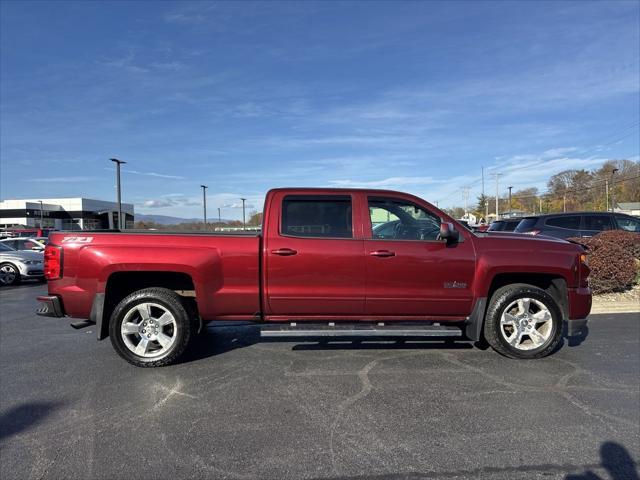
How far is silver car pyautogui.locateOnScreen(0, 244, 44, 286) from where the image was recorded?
13.1 metres

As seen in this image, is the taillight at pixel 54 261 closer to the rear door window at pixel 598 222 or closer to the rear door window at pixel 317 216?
the rear door window at pixel 317 216

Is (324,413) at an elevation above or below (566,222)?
below

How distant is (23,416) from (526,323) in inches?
198

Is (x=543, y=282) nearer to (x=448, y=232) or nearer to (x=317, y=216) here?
(x=448, y=232)

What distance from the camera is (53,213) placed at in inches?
3201

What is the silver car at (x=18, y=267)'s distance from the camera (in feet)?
42.9

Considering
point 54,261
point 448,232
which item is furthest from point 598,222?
point 54,261

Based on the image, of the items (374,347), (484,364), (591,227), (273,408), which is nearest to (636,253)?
(591,227)

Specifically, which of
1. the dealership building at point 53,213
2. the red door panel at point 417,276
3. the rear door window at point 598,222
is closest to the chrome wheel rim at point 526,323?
the red door panel at point 417,276

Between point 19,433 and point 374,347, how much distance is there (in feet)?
11.9

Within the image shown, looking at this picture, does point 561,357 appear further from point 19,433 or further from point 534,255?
point 19,433

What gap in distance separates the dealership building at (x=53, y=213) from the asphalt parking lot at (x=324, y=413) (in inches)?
2832

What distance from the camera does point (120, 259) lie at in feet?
14.9

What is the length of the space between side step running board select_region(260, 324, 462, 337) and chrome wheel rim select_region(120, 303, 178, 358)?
105 cm
